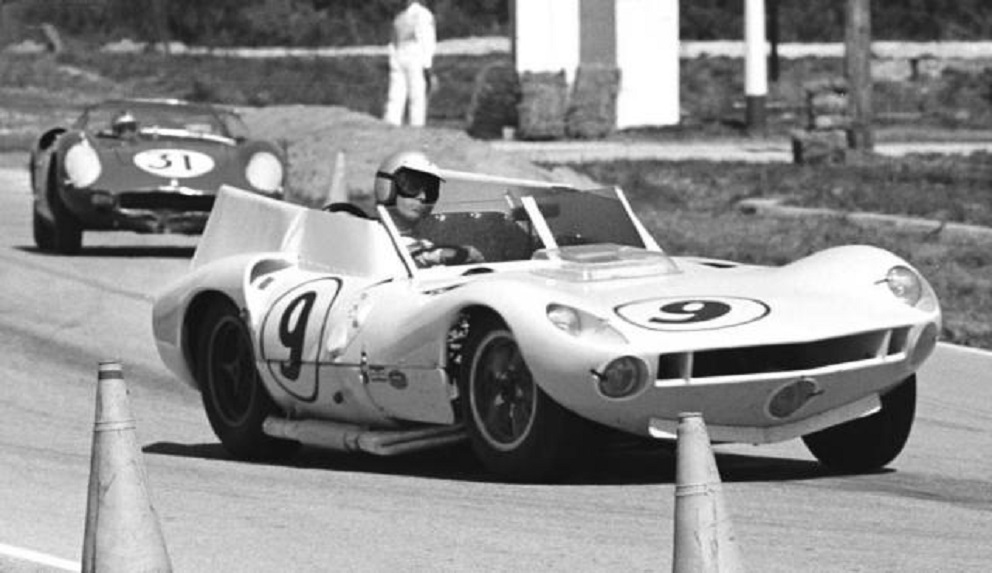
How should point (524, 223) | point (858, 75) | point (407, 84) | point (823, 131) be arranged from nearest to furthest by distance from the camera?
point (524, 223)
point (823, 131)
point (858, 75)
point (407, 84)

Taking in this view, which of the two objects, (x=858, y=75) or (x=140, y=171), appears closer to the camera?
(x=140, y=171)

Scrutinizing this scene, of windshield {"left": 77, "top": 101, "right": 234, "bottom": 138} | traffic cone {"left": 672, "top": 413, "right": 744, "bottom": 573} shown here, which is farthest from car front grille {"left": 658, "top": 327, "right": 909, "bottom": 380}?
windshield {"left": 77, "top": 101, "right": 234, "bottom": 138}

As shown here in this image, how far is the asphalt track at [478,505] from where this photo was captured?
760 cm

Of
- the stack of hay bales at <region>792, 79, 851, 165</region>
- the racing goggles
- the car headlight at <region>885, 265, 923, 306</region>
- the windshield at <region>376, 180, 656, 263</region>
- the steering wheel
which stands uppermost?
the racing goggles

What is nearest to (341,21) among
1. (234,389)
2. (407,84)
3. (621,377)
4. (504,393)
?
(407,84)

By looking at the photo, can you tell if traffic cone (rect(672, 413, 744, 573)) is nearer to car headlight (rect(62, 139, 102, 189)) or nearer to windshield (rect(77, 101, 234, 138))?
car headlight (rect(62, 139, 102, 189))

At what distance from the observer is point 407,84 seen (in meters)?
28.8

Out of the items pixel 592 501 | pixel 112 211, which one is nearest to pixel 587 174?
pixel 112 211

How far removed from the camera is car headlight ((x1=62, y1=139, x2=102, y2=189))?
741 inches

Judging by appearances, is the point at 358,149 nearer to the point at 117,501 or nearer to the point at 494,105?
the point at 494,105

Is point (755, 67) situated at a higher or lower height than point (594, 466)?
lower

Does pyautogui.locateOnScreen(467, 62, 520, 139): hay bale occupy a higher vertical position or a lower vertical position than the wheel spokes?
lower

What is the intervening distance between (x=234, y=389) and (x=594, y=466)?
1754 millimetres

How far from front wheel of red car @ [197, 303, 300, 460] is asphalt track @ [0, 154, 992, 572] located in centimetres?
15
